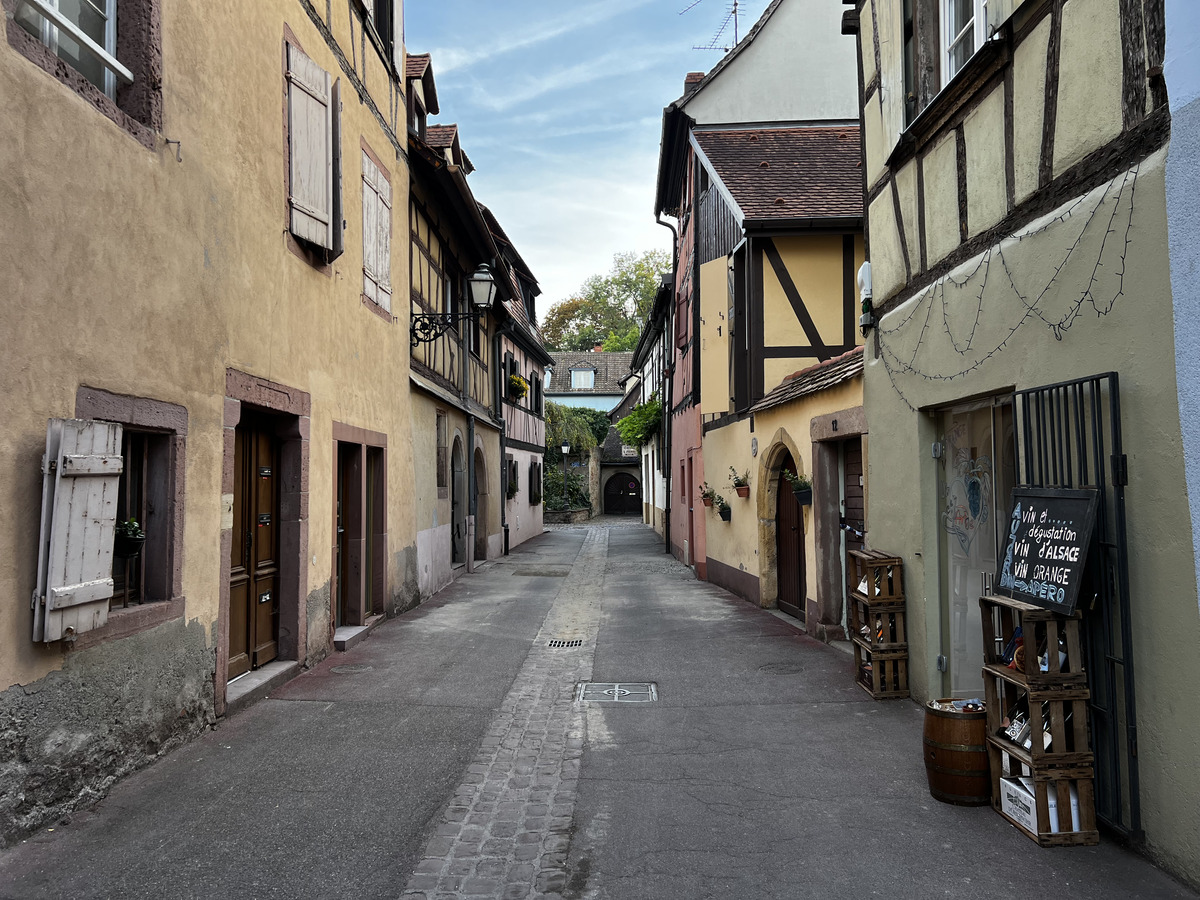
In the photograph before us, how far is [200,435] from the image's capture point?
512 centimetres

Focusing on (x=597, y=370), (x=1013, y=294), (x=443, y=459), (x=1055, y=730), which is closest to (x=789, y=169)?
(x=443, y=459)

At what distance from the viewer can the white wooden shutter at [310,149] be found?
661cm

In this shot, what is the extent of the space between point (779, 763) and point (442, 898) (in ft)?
7.27

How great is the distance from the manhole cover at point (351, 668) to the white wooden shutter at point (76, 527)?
3.01 m

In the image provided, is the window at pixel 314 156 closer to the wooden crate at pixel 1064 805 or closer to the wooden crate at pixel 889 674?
the wooden crate at pixel 889 674

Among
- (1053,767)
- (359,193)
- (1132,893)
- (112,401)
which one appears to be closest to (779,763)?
(1053,767)

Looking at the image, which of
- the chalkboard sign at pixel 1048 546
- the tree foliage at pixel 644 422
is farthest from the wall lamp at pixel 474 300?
the tree foliage at pixel 644 422

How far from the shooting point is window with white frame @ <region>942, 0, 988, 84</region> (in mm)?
4840

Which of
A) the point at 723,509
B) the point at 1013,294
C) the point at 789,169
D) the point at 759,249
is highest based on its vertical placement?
the point at 789,169

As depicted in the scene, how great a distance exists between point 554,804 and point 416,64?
11.1 m

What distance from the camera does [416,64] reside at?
12016 mm

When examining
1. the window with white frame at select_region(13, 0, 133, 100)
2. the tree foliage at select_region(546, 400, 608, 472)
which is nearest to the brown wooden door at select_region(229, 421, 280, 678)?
the window with white frame at select_region(13, 0, 133, 100)

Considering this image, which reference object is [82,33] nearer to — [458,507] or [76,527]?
[76,527]

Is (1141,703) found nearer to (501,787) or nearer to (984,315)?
(984,315)
